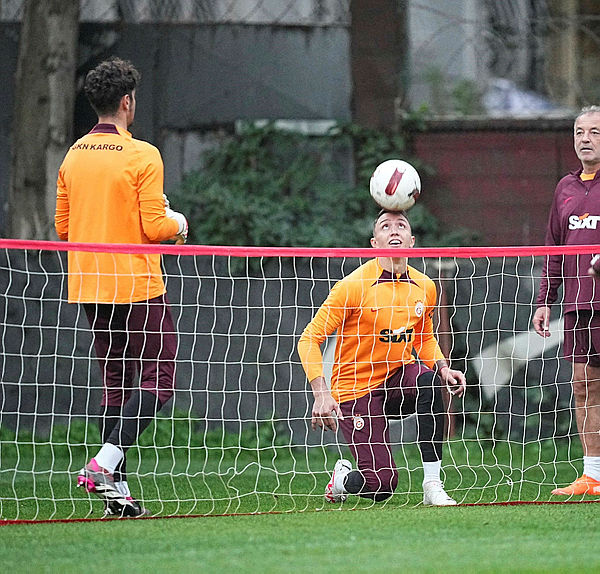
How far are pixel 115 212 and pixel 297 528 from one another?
1716 millimetres

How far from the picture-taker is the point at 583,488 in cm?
606

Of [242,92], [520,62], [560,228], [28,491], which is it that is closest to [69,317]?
[28,491]

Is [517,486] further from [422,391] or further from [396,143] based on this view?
[396,143]

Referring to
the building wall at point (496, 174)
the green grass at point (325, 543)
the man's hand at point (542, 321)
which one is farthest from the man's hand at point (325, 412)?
the building wall at point (496, 174)

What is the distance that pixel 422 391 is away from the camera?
5824 mm

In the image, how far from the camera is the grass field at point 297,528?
4199mm

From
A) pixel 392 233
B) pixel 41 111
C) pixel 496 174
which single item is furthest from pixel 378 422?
pixel 496 174

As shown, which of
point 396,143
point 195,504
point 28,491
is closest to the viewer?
point 195,504

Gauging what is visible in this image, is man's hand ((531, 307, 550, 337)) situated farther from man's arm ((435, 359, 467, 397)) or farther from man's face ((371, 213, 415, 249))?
man's face ((371, 213, 415, 249))

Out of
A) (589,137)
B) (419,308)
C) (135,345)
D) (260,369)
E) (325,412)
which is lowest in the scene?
(260,369)

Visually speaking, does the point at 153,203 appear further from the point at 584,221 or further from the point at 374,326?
the point at 584,221

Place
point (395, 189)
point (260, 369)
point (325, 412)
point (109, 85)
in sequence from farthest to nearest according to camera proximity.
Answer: point (260, 369)
point (395, 189)
point (109, 85)
point (325, 412)

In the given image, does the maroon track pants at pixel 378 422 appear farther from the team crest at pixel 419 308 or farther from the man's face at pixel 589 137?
the man's face at pixel 589 137

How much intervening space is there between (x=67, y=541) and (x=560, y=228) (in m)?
3.30
